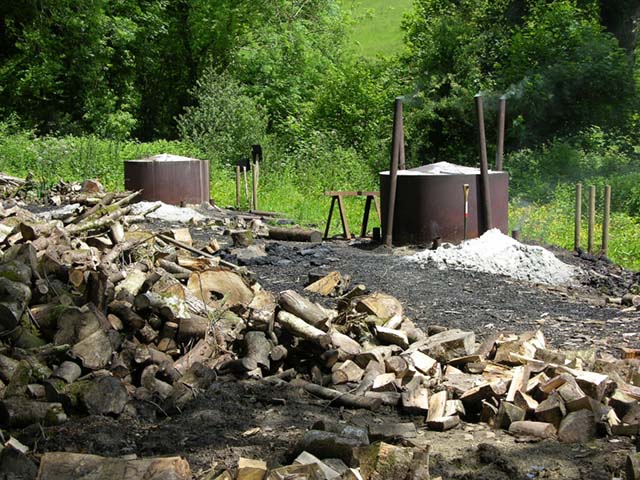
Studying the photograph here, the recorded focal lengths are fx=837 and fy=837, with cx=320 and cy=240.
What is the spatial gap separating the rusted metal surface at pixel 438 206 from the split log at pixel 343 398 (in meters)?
5.74

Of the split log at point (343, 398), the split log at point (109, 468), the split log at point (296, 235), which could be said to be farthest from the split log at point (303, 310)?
the split log at point (296, 235)

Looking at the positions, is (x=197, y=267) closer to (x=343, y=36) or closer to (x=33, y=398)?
(x=33, y=398)

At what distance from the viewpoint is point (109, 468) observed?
12.3 feet

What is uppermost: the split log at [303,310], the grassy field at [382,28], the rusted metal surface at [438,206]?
the grassy field at [382,28]

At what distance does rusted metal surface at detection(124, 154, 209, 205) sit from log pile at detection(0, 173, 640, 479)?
25.6ft

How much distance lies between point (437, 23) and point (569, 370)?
19.8m

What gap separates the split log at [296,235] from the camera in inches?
450

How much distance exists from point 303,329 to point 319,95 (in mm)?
20412

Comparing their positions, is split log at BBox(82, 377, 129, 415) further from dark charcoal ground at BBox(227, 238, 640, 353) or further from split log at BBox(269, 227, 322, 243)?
split log at BBox(269, 227, 322, 243)

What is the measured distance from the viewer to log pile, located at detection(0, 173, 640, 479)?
481cm

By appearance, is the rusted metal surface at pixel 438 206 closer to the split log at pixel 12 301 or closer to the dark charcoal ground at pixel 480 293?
the dark charcoal ground at pixel 480 293

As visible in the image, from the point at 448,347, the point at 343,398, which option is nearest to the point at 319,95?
the point at 448,347

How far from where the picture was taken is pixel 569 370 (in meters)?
5.12

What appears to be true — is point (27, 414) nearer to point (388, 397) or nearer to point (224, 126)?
point (388, 397)
